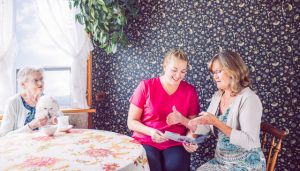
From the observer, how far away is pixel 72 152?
1.73 meters

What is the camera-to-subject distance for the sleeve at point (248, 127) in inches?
80.2

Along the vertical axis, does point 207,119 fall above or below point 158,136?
above

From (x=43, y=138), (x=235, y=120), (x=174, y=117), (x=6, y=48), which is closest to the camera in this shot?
(x=43, y=138)

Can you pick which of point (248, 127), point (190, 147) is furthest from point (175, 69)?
point (248, 127)

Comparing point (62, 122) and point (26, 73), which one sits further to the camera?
point (26, 73)

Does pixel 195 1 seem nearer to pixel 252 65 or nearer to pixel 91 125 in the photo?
pixel 252 65

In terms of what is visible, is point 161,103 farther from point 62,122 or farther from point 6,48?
point 6,48

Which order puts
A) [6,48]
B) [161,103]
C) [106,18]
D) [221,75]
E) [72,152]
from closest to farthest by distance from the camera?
[72,152], [221,75], [161,103], [6,48], [106,18]

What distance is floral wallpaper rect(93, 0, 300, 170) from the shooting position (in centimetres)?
265

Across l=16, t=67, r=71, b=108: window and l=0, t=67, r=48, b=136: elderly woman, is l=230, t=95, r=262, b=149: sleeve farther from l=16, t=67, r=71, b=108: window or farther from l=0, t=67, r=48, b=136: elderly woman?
l=16, t=67, r=71, b=108: window

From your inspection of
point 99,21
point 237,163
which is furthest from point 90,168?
point 99,21

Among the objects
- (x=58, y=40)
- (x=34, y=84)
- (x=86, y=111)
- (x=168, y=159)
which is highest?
(x=58, y=40)

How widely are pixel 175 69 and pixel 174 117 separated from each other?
0.35m

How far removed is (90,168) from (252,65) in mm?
1768
